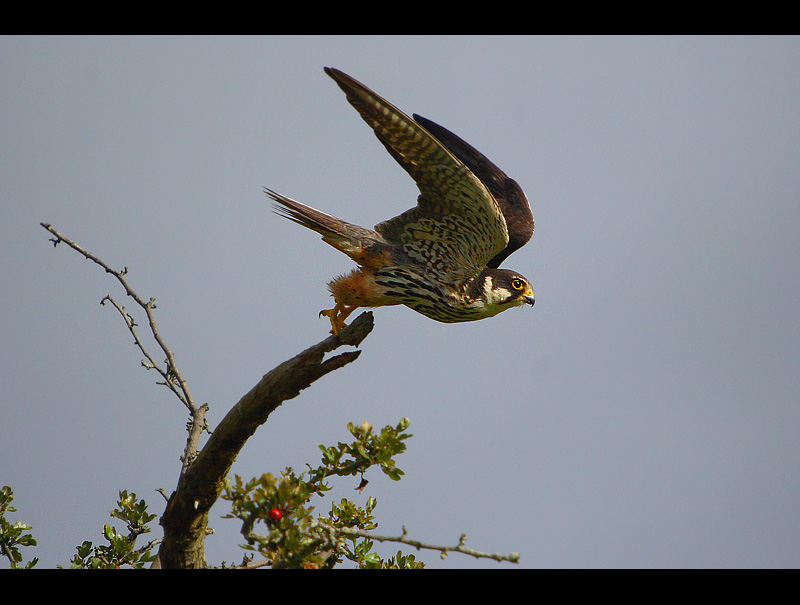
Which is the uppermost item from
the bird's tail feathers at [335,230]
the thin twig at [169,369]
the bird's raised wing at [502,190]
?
the bird's raised wing at [502,190]

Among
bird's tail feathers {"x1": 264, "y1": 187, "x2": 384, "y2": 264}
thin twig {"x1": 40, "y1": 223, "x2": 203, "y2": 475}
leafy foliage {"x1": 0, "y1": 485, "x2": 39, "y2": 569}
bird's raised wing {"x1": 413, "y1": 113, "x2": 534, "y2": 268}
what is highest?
bird's raised wing {"x1": 413, "y1": 113, "x2": 534, "y2": 268}

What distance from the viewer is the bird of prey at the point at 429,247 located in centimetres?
537

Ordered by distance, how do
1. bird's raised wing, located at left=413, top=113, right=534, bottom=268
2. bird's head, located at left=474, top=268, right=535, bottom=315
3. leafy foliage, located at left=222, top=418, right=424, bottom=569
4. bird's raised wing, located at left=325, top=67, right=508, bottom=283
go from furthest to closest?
1. bird's raised wing, located at left=413, top=113, right=534, bottom=268
2. bird's head, located at left=474, top=268, right=535, bottom=315
3. bird's raised wing, located at left=325, top=67, right=508, bottom=283
4. leafy foliage, located at left=222, top=418, right=424, bottom=569

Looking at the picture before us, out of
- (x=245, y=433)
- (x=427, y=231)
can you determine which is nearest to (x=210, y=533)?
(x=245, y=433)

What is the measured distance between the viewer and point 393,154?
17.5ft

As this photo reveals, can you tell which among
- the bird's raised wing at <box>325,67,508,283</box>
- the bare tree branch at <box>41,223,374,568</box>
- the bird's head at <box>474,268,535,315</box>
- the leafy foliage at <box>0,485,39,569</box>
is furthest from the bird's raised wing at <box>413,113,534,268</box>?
the leafy foliage at <box>0,485,39,569</box>

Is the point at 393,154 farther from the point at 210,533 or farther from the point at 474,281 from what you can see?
the point at 210,533

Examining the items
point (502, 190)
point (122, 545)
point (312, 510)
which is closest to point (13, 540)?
point (122, 545)

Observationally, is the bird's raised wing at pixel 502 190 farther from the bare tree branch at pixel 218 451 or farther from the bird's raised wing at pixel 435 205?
the bare tree branch at pixel 218 451

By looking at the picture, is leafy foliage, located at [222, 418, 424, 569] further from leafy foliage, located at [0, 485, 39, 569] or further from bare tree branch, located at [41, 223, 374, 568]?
leafy foliage, located at [0, 485, 39, 569]

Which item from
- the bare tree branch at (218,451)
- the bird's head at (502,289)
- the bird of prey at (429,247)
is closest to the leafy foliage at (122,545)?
the bare tree branch at (218,451)

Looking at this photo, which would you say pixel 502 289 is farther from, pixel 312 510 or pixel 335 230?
pixel 312 510

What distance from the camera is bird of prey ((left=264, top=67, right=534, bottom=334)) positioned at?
537 centimetres

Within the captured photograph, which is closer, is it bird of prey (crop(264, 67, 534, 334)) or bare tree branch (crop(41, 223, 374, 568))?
bare tree branch (crop(41, 223, 374, 568))
